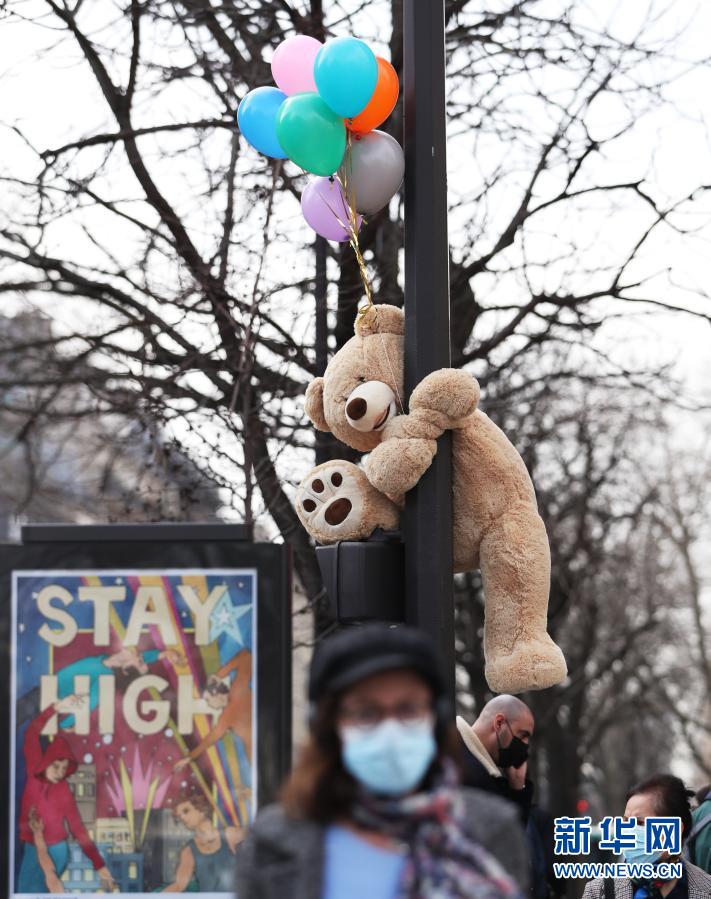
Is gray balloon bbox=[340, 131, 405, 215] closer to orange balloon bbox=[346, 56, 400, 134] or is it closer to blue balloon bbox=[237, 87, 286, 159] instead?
orange balloon bbox=[346, 56, 400, 134]

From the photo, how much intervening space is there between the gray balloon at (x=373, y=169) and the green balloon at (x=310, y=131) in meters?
0.09

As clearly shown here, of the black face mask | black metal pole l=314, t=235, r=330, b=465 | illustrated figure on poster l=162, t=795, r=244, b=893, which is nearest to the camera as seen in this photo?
illustrated figure on poster l=162, t=795, r=244, b=893

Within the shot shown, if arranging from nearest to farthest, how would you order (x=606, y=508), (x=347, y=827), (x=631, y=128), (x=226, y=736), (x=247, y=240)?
(x=347, y=827) < (x=226, y=736) < (x=247, y=240) < (x=631, y=128) < (x=606, y=508)

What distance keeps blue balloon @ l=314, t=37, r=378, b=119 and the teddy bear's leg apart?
1.78m

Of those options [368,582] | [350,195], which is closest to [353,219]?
[350,195]

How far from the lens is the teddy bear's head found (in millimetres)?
5277

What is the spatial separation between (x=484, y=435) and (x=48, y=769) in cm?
225

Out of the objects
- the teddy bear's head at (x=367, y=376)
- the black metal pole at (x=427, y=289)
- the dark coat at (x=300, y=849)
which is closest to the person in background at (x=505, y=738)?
the black metal pole at (x=427, y=289)

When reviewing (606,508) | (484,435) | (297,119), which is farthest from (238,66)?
(606,508)

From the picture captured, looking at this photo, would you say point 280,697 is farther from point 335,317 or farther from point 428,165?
point 335,317

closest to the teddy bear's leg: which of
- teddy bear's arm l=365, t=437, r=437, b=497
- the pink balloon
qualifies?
teddy bear's arm l=365, t=437, r=437, b=497

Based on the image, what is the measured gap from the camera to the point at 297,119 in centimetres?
533

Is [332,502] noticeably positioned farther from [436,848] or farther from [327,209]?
[436,848]

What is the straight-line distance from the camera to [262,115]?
5789 millimetres
